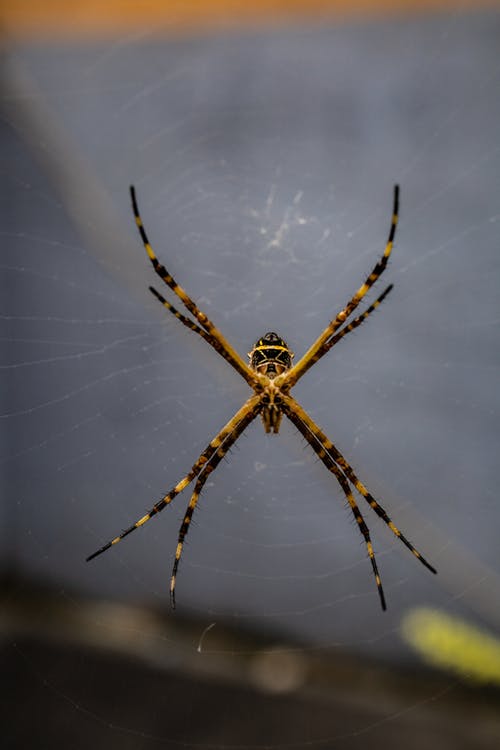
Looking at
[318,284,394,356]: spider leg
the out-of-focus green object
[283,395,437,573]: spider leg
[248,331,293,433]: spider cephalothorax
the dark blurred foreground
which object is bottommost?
the dark blurred foreground

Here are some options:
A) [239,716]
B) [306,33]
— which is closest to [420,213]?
[306,33]

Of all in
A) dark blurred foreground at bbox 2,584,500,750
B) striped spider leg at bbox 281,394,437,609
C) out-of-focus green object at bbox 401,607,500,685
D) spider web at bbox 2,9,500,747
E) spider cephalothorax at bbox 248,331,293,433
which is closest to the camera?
out-of-focus green object at bbox 401,607,500,685

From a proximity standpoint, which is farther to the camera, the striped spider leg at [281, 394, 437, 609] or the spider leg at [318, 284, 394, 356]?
the striped spider leg at [281, 394, 437, 609]

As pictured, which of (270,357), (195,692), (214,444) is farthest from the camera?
(195,692)

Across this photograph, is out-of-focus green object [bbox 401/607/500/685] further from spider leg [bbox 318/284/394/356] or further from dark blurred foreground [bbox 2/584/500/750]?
spider leg [bbox 318/284/394/356]

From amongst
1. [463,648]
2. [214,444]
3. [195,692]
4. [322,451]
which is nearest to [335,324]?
[322,451]

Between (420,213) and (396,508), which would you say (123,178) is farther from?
(396,508)

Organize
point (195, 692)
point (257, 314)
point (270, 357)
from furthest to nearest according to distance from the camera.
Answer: point (257, 314)
point (195, 692)
point (270, 357)

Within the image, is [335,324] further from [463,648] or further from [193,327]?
[463,648]

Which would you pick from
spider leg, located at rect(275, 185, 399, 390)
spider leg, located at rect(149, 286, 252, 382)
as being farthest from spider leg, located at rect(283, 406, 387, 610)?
spider leg, located at rect(149, 286, 252, 382)

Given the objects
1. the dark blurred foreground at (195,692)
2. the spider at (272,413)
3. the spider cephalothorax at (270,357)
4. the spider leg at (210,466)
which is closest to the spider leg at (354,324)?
the spider at (272,413)
